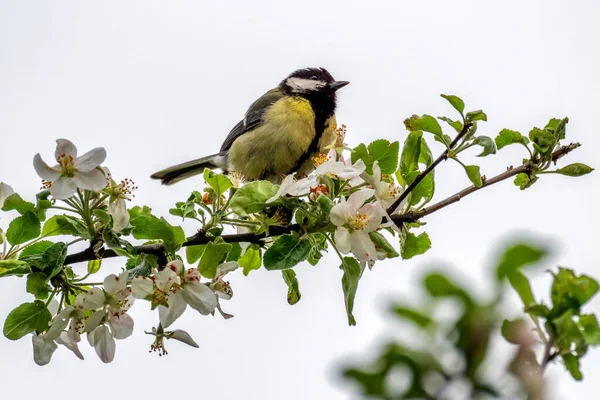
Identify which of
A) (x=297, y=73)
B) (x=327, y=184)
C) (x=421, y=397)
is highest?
(x=421, y=397)

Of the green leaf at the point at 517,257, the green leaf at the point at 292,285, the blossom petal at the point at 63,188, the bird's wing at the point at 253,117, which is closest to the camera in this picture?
the green leaf at the point at 517,257

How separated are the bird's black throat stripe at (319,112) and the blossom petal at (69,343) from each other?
249cm

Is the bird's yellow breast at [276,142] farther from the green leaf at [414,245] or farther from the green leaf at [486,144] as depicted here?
the green leaf at [486,144]

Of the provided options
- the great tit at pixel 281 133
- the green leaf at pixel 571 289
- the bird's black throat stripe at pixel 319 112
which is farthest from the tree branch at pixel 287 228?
the bird's black throat stripe at pixel 319 112

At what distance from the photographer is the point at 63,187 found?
183 cm

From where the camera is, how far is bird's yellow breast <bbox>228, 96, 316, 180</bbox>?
438 centimetres

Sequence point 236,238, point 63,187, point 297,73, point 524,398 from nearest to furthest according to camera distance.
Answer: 1. point 524,398
2. point 63,187
3. point 236,238
4. point 297,73

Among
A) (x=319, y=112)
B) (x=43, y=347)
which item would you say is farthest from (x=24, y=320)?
(x=319, y=112)

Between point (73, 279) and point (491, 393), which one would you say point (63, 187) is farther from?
point (491, 393)

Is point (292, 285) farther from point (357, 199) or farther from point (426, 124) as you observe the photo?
point (426, 124)

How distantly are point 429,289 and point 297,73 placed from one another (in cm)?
476

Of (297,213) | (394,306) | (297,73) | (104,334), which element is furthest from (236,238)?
(297,73)

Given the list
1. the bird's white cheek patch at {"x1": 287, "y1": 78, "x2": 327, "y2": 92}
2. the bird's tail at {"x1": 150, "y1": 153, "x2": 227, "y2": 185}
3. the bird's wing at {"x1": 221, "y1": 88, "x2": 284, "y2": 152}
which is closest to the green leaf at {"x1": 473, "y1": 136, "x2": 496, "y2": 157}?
the bird's wing at {"x1": 221, "y1": 88, "x2": 284, "y2": 152}

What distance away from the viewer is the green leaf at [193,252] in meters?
2.09
